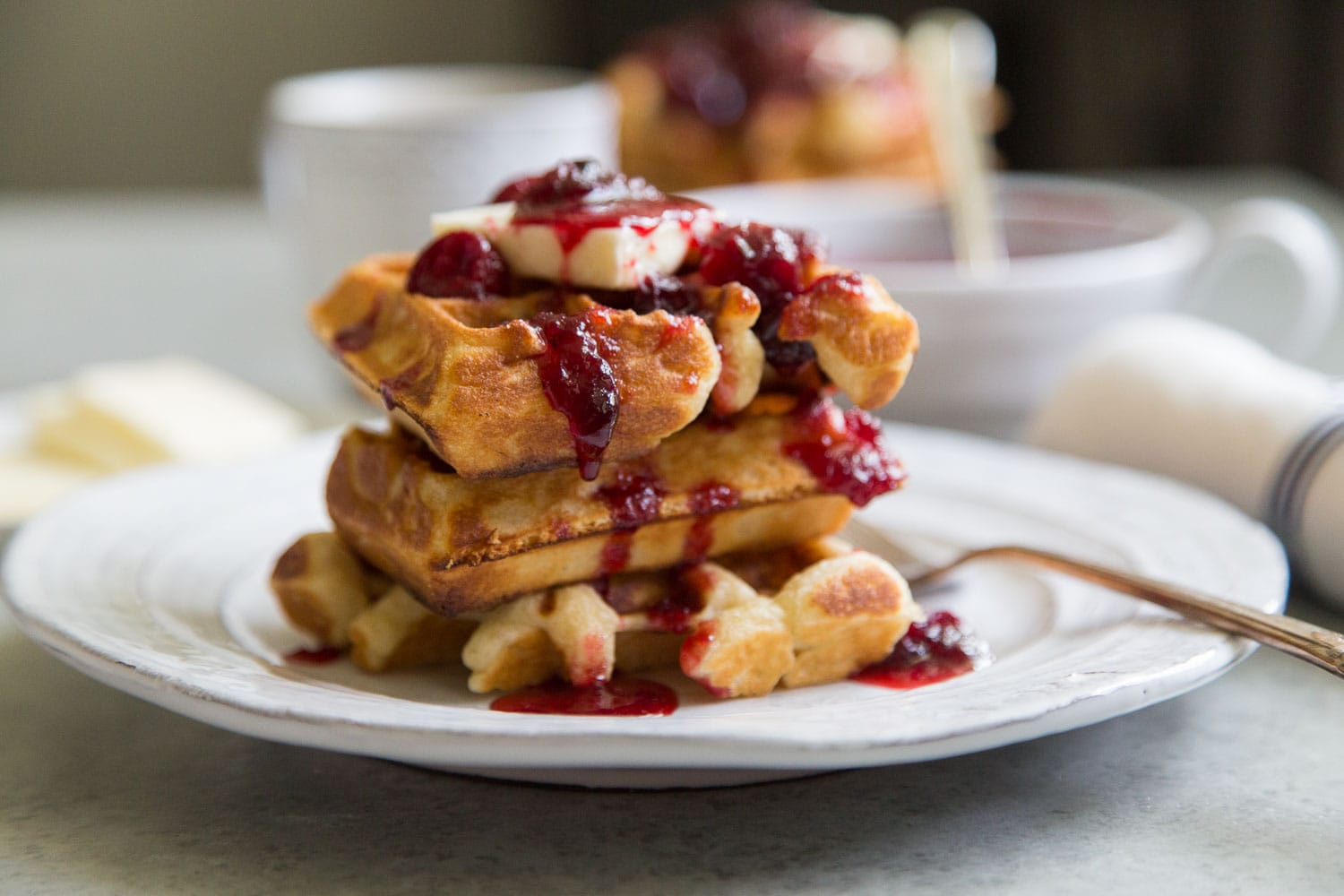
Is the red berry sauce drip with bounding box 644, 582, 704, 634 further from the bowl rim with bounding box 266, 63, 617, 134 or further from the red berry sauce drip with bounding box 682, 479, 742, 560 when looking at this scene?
the bowl rim with bounding box 266, 63, 617, 134

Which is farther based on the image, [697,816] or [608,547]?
[608,547]

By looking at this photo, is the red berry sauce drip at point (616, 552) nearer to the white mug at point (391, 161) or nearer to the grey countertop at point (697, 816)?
the grey countertop at point (697, 816)

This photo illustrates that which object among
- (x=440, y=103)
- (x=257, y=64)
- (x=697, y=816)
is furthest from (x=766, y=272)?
(x=257, y=64)

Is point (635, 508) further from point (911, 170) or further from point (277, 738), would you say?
point (911, 170)

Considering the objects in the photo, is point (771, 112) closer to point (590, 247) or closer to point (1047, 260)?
point (1047, 260)

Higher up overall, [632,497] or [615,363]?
[615,363]

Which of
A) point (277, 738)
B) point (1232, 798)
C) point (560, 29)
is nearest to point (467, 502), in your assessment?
point (277, 738)

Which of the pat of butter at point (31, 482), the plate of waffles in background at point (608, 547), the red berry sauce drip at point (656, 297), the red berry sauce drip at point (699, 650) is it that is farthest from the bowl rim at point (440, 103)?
the red berry sauce drip at point (699, 650)

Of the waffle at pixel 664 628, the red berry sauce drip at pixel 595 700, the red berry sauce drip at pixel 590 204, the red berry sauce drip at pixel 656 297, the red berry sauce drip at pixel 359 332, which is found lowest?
the red berry sauce drip at pixel 595 700
